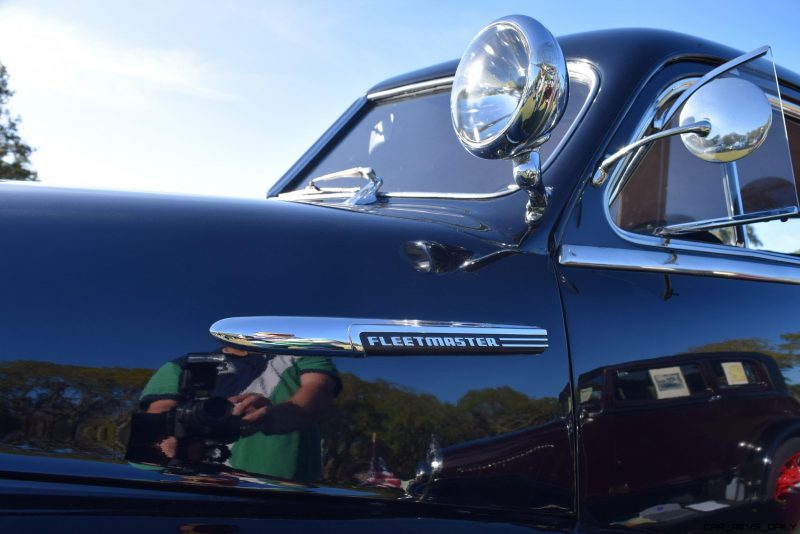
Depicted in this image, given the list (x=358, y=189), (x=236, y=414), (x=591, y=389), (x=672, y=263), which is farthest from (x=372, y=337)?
(x=358, y=189)

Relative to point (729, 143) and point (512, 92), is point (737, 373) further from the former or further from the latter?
point (512, 92)

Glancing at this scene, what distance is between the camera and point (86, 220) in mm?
1203

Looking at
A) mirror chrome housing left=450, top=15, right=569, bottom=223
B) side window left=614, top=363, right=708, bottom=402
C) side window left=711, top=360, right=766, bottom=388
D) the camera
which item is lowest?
the camera

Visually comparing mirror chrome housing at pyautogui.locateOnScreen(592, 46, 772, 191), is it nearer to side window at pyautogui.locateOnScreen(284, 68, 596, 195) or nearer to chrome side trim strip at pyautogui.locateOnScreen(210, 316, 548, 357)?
side window at pyautogui.locateOnScreen(284, 68, 596, 195)

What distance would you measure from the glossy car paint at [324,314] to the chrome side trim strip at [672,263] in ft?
0.08

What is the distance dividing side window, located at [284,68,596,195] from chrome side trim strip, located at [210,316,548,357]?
0.57 metres

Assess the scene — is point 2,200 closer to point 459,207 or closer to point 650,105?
point 459,207

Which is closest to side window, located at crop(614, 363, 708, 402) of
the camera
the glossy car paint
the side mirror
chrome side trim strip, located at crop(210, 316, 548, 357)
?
the glossy car paint

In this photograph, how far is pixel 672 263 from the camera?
1.67 meters

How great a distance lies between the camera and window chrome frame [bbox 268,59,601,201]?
1792mm

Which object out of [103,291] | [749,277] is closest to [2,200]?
[103,291]

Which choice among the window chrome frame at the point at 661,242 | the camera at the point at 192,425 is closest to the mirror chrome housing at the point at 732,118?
the window chrome frame at the point at 661,242

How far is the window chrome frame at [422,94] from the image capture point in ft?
5.88

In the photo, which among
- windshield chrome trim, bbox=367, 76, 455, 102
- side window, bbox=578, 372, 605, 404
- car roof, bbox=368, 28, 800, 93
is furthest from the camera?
windshield chrome trim, bbox=367, 76, 455, 102
